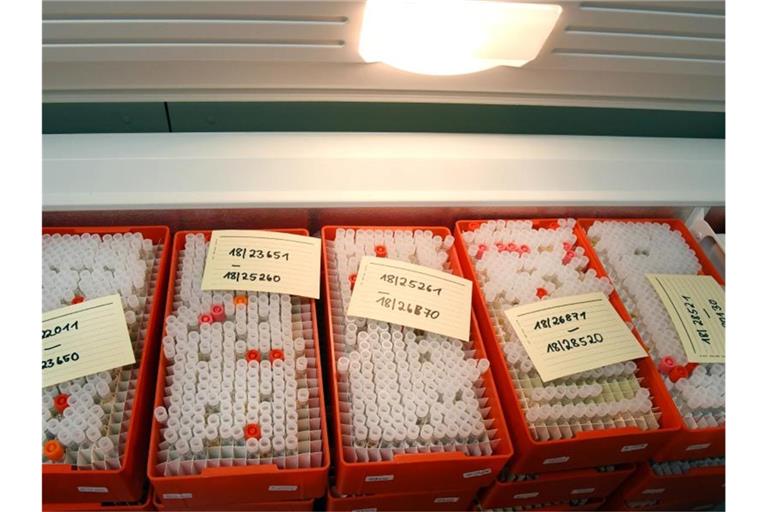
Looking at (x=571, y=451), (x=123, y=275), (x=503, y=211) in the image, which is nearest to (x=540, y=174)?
(x=503, y=211)

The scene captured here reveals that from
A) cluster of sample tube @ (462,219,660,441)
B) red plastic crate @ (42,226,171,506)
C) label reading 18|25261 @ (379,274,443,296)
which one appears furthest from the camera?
label reading 18|25261 @ (379,274,443,296)

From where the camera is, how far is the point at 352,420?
123cm

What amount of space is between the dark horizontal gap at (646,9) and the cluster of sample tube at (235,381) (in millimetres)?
867

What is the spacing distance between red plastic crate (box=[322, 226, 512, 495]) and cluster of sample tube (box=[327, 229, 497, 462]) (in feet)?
0.08

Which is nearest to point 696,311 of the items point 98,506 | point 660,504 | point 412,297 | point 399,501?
point 660,504

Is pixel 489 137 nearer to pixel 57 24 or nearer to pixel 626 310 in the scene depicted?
pixel 626 310

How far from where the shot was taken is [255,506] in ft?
3.96

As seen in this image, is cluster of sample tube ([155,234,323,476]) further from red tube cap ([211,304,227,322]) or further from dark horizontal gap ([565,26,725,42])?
dark horizontal gap ([565,26,725,42])

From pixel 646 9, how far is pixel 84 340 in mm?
1287

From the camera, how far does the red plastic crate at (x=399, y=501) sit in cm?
124

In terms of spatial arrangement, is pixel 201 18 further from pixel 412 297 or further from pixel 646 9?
pixel 646 9

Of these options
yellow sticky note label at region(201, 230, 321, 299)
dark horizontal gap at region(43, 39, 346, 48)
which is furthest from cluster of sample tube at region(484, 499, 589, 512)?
dark horizontal gap at region(43, 39, 346, 48)

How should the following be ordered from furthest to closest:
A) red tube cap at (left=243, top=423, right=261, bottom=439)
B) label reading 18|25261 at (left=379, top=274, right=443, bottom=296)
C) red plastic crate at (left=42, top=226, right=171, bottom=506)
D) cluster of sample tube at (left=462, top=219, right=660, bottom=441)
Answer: label reading 18|25261 at (left=379, top=274, right=443, bottom=296) < cluster of sample tube at (left=462, top=219, right=660, bottom=441) < red tube cap at (left=243, top=423, right=261, bottom=439) < red plastic crate at (left=42, top=226, right=171, bottom=506)

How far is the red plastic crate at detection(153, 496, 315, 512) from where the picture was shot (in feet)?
3.82
